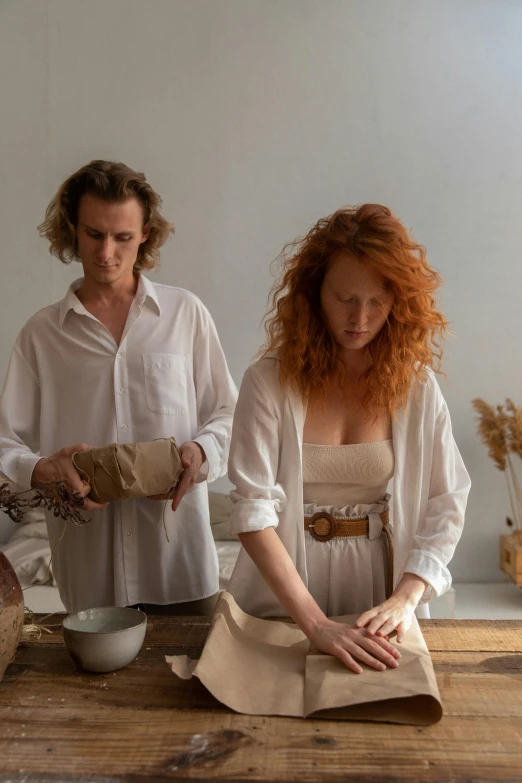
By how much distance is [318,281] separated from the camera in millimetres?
1829

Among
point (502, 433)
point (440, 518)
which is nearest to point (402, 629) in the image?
point (440, 518)

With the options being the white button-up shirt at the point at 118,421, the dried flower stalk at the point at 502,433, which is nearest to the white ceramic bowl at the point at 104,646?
the white button-up shirt at the point at 118,421

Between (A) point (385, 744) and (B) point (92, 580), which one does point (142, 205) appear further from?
(A) point (385, 744)

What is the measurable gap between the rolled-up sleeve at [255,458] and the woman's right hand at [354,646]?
269mm

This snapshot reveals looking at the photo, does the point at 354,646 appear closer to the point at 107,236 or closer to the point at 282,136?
the point at 107,236

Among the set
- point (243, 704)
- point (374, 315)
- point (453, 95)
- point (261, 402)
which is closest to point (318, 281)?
point (374, 315)

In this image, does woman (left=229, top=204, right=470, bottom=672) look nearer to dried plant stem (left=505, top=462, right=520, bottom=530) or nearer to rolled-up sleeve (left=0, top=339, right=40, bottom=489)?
rolled-up sleeve (left=0, top=339, right=40, bottom=489)

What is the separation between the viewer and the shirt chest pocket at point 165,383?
2.24m

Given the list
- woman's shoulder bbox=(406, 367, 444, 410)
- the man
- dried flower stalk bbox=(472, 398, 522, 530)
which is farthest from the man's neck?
dried flower stalk bbox=(472, 398, 522, 530)

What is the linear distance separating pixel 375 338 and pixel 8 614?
983 millimetres

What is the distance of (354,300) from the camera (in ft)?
5.66

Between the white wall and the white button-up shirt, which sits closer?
the white button-up shirt

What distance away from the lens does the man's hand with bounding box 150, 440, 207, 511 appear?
2012 mm

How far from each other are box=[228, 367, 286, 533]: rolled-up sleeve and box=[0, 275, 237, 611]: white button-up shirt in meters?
0.37
